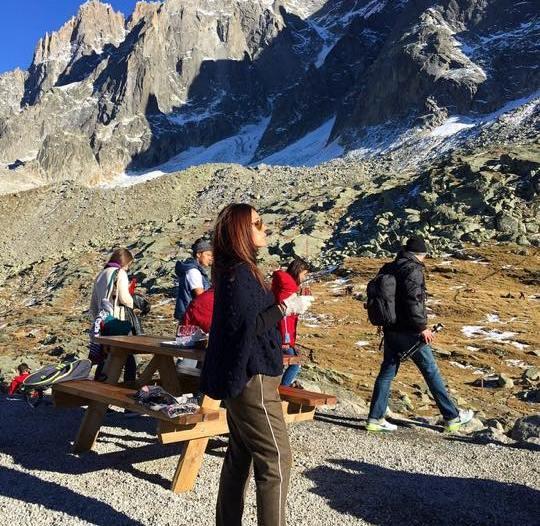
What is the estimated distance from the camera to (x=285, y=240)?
2298 centimetres

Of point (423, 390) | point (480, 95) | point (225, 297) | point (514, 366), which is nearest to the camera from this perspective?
point (225, 297)

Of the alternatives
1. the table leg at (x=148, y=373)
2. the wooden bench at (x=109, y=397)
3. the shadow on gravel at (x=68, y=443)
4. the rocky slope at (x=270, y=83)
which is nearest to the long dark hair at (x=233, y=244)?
the wooden bench at (x=109, y=397)

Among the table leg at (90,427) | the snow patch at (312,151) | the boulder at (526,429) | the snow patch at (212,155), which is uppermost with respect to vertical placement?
the snow patch at (212,155)

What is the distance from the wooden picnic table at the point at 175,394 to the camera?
4508 mm

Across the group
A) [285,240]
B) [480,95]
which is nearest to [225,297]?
[285,240]

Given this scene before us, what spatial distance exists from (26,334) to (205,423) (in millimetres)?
11826

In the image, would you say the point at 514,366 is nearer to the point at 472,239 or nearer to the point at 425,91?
the point at 472,239

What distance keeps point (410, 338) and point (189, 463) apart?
2.69m

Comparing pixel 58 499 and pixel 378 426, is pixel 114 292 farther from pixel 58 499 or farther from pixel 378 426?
pixel 378 426

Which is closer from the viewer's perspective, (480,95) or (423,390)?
(423,390)

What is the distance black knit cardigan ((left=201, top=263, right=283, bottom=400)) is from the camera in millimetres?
3373

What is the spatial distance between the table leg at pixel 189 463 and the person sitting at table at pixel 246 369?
3.47 ft

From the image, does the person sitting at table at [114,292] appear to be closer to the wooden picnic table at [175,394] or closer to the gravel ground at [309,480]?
the wooden picnic table at [175,394]

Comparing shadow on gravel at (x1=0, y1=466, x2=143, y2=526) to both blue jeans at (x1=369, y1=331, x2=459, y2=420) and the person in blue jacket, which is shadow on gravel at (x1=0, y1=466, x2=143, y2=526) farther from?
blue jeans at (x1=369, y1=331, x2=459, y2=420)
